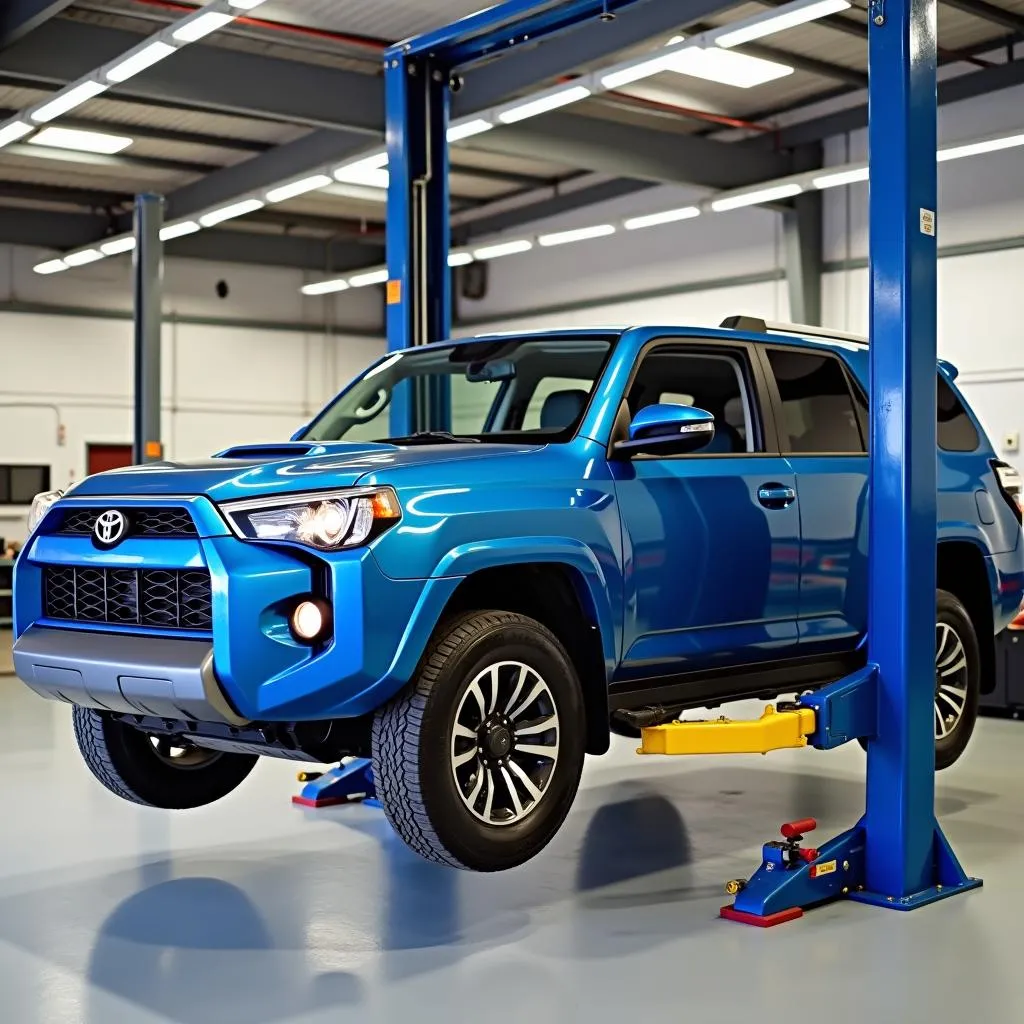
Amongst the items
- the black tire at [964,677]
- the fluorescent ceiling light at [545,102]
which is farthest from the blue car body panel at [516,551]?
the fluorescent ceiling light at [545,102]

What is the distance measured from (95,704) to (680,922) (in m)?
1.96

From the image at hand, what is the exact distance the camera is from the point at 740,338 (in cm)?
541

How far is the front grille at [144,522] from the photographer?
4070mm

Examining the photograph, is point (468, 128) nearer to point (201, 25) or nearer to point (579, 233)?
point (201, 25)

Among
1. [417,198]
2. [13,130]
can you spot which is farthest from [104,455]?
[417,198]

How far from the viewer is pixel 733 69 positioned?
1305cm

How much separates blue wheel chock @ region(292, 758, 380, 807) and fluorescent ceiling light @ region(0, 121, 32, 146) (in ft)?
23.7

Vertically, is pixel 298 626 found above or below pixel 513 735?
above

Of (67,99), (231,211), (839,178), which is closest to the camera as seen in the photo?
(67,99)

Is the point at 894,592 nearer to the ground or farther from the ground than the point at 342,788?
farther from the ground

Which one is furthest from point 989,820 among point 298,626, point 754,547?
point 298,626

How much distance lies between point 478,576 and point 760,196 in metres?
10.7

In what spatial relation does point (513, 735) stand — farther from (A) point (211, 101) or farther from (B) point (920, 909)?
(A) point (211, 101)

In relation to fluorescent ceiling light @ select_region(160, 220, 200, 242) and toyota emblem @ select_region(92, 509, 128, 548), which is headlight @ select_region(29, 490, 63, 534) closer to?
toyota emblem @ select_region(92, 509, 128, 548)
